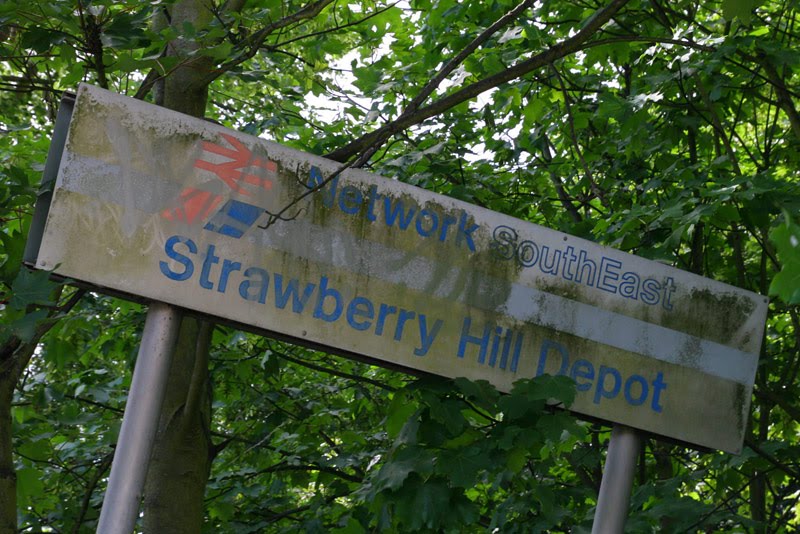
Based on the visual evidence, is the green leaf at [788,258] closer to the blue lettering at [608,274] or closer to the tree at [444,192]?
the tree at [444,192]

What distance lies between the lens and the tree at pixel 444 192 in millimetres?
2840

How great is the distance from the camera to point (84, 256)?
2.31 meters

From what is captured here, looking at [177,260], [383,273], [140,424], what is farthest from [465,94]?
[140,424]

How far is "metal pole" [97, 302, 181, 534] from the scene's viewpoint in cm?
222

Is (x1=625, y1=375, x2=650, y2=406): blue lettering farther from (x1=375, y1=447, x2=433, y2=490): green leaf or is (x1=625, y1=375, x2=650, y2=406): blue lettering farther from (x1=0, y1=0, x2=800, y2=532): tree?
(x1=375, y1=447, x2=433, y2=490): green leaf

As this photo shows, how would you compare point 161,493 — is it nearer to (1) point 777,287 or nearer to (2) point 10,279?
(2) point 10,279

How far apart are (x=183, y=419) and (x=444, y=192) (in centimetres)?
192

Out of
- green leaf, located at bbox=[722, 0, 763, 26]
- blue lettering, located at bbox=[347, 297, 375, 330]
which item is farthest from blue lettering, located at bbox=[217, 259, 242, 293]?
green leaf, located at bbox=[722, 0, 763, 26]

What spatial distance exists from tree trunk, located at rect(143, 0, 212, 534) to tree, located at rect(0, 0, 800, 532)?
2 cm

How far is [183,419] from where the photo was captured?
408cm

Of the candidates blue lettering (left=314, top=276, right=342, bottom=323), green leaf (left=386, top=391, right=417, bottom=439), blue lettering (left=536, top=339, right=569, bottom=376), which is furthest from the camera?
green leaf (left=386, top=391, right=417, bottom=439)

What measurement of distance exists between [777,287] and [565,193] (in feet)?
16.6

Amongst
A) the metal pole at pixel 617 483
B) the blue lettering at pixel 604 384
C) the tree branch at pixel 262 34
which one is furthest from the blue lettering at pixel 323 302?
the tree branch at pixel 262 34

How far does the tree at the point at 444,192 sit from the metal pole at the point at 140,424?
27 centimetres
